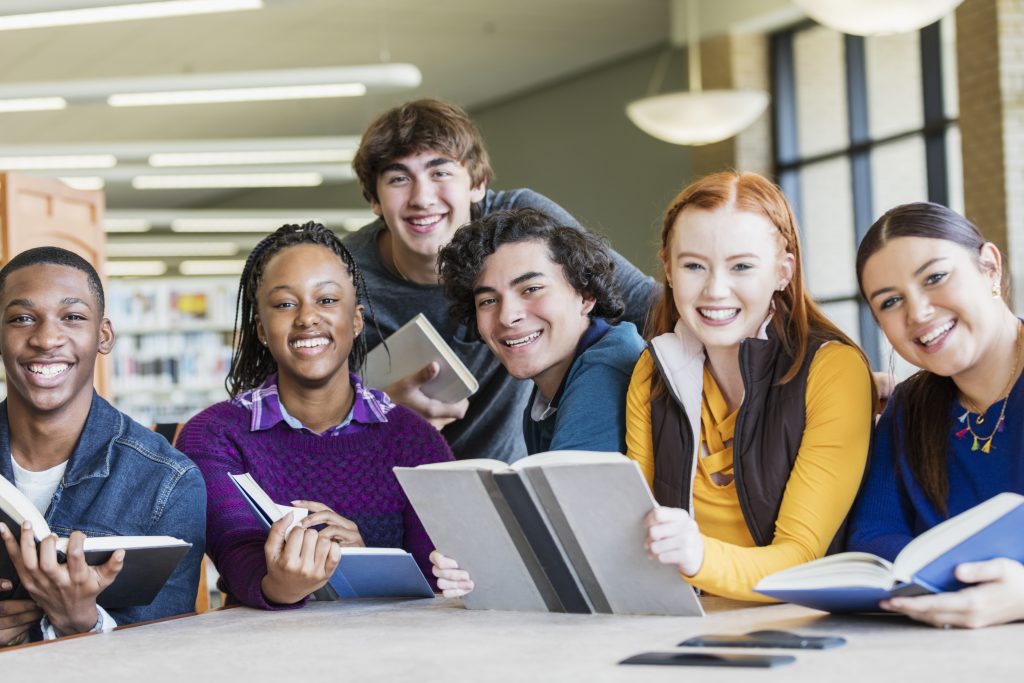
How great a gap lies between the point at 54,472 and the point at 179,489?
0.73 feet

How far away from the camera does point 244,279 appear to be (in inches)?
99.7

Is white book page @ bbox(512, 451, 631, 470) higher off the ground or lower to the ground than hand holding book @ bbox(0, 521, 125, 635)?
higher

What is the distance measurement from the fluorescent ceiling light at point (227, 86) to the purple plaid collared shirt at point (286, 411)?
3603mm

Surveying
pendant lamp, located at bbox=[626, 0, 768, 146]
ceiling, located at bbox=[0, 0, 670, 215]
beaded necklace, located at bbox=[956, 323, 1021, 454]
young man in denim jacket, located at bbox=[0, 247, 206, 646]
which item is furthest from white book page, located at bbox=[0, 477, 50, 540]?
ceiling, located at bbox=[0, 0, 670, 215]

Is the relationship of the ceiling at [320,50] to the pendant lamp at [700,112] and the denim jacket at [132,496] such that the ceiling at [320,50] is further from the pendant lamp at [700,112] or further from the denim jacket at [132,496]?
the denim jacket at [132,496]

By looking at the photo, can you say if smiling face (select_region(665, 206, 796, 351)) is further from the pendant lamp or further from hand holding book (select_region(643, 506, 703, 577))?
the pendant lamp

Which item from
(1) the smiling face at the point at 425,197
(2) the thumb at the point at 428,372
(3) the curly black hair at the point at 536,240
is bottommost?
(2) the thumb at the point at 428,372

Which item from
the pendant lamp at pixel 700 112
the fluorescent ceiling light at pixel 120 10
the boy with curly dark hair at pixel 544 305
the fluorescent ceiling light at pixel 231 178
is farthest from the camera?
the fluorescent ceiling light at pixel 231 178

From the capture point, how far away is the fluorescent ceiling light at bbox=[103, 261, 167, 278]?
1609 centimetres

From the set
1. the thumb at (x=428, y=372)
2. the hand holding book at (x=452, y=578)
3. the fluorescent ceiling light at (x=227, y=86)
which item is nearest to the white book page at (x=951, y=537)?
the hand holding book at (x=452, y=578)

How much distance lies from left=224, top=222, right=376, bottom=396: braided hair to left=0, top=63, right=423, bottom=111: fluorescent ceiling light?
334cm

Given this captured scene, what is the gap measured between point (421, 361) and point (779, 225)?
89cm

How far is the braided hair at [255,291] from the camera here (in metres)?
2.46

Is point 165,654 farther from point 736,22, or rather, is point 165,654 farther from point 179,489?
point 736,22
